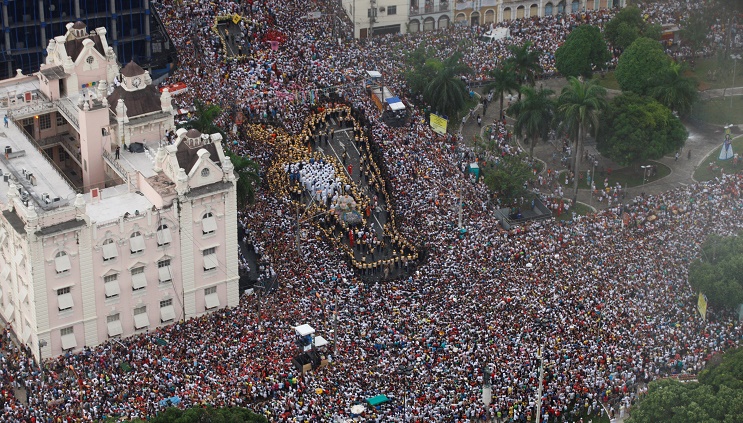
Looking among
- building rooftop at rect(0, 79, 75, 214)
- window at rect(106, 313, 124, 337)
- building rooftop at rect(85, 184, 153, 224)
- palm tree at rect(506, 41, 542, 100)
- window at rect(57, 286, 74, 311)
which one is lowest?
window at rect(106, 313, 124, 337)

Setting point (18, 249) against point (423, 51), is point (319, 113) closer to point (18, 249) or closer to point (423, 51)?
point (423, 51)

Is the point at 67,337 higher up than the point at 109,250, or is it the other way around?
the point at 109,250

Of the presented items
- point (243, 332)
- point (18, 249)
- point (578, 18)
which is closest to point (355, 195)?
point (243, 332)

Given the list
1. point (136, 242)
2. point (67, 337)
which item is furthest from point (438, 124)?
point (67, 337)

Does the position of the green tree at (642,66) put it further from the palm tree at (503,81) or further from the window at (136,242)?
the window at (136,242)

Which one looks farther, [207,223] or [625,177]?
[625,177]

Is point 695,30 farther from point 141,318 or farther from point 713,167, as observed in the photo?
point 141,318

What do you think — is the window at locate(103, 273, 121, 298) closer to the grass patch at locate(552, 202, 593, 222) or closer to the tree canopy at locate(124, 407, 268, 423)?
the tree canopy at locate(124, 407, 268, 423)

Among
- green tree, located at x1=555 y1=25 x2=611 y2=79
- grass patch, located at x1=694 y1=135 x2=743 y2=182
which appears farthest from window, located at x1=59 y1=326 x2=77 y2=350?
green tree, located at x1=555 y1=25 x2=611 y2=79
